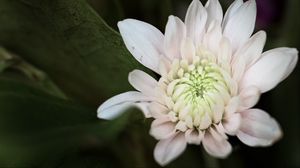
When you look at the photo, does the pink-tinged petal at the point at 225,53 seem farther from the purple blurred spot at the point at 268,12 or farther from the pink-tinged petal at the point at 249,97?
the purple blurred spot at the point at 268,12

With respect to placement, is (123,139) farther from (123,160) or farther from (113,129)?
(113,129)

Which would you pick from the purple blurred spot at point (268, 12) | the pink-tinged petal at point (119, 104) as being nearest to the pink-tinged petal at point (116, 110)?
the pink-tinged petal at point (119, 104)

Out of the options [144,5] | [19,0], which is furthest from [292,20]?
[19,0]

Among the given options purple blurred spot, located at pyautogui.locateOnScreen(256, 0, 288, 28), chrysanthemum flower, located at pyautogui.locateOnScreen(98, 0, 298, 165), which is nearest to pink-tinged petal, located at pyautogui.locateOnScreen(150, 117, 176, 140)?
chrysanthemum flower, located at pyautogui.locateOnScreen(98, 0, 298, 165)

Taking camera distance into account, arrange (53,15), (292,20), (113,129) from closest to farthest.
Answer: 1. (113,129)
2. (53,15)
3. (292,20)

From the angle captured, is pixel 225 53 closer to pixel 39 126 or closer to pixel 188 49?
pixel 188 49

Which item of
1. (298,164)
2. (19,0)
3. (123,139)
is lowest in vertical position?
(298,164)

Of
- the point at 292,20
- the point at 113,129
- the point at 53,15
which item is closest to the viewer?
the point at 113,129

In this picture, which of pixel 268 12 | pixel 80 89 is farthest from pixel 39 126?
pixel 268 12
